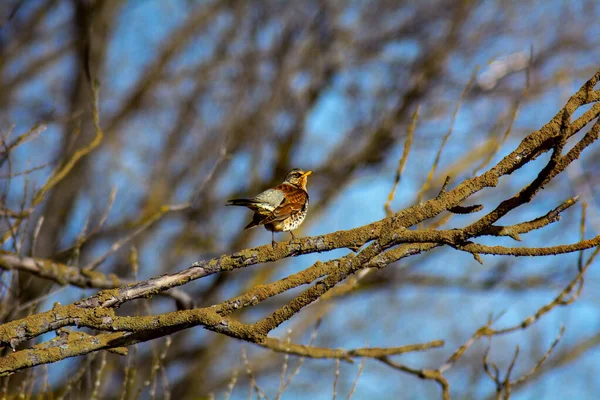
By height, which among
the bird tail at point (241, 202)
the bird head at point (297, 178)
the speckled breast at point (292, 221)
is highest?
the bird head at point (297, 178)

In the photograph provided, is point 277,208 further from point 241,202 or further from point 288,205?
point 241,202

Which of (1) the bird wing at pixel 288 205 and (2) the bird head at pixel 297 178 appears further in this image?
(2) the bird head at pixel 297 178

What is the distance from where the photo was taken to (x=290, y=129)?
37.4ft

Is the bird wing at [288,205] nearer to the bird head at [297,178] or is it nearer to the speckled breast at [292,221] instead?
the speckled breast at [292,221]

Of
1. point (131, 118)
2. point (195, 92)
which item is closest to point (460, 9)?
point (195, 92)

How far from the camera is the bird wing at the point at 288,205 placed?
171 inches

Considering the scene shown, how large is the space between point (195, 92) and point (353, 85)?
359 centimetres

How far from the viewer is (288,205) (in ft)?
14.9

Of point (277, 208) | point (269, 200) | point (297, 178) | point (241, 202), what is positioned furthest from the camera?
point (297, 178)

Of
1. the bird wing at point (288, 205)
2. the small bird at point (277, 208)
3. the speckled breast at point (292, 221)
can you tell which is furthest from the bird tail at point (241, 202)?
the speckled breast at point (292, 221)

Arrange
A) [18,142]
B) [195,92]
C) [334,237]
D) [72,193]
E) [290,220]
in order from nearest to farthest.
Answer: [334,237] → [18,142] → [290,220] → [72,193] → [195,92]

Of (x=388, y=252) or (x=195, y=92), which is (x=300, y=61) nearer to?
(x=195, y=92)

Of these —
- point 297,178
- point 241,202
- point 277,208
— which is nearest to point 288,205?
point 277,208

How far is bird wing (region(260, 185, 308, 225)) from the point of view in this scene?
171 inches
